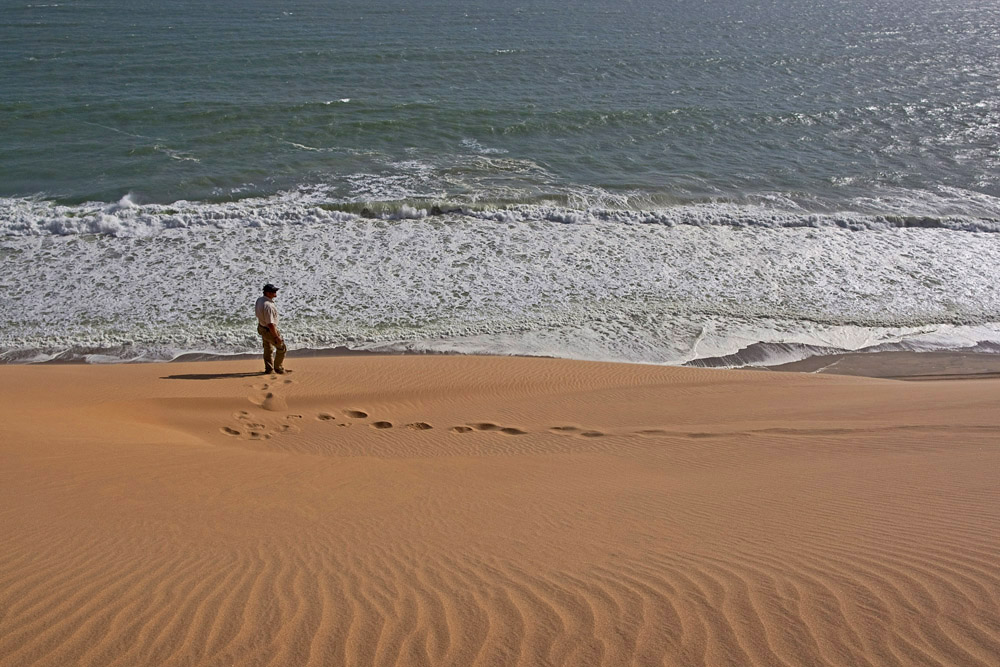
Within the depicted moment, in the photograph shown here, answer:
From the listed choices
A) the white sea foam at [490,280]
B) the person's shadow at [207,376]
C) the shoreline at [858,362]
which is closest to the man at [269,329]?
the person's shadow at [207,376]

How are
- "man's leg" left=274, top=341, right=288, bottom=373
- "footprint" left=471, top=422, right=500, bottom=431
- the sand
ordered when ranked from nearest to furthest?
the sand < "footprint" left=471, top=422, right=500, bottom=431 < "man's leg" left=274, top=341, right=288, bottom=373

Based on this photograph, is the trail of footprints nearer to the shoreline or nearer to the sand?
the sand

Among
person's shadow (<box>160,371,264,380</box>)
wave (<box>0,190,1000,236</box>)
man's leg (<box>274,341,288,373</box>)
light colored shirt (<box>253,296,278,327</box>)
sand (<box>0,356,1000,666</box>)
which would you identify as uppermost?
wave (<box>0,190,1000,236</box>)

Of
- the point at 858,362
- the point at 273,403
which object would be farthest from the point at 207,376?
the point at 858,362

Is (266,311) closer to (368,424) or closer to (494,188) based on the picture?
(368,424)

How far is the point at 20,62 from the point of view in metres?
29.9

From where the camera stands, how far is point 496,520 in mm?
6168

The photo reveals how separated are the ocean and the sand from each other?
2851mm

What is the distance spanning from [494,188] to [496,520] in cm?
1523

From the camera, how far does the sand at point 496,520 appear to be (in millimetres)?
4051

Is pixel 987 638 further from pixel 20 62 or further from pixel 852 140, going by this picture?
pixel 20 62


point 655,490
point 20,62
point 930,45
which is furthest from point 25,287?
point 930,45

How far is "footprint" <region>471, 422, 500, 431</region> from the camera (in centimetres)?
964

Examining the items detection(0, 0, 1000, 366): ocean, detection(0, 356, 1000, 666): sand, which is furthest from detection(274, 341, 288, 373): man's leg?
detection(0, 0, 1000, 366): ocean
